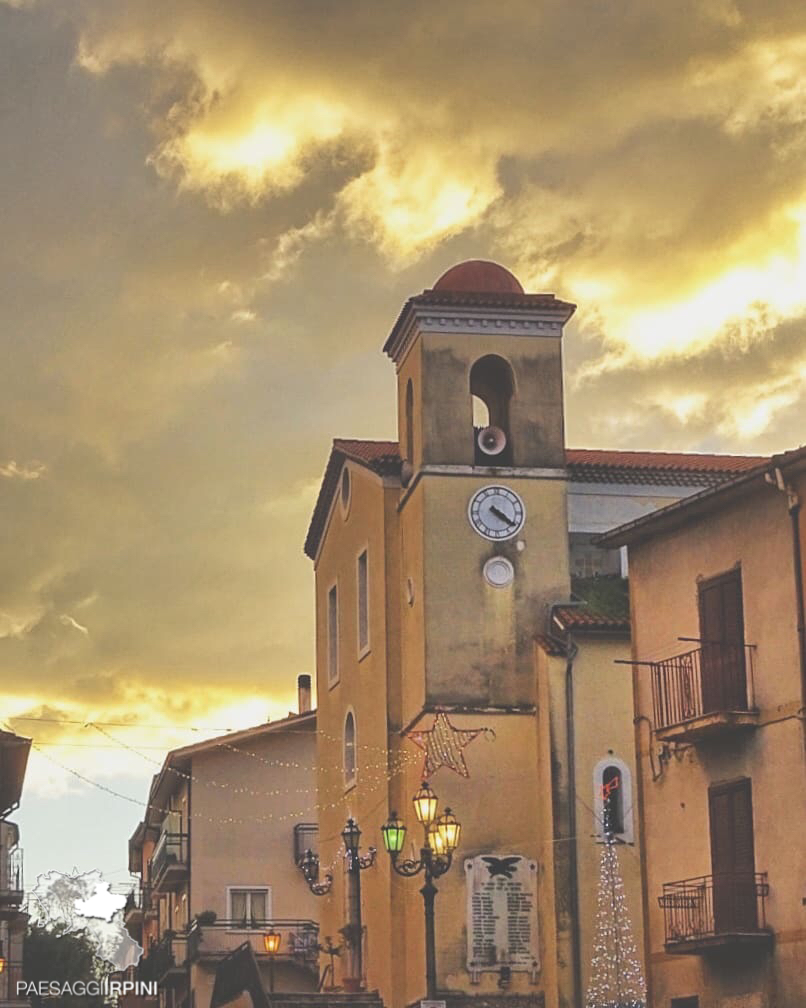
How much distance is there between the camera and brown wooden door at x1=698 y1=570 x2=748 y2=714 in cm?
2978

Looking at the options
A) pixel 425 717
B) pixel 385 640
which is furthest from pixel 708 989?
pixel 385 640

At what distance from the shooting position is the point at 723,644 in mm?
30188

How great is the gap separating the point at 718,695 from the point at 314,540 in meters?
27.6

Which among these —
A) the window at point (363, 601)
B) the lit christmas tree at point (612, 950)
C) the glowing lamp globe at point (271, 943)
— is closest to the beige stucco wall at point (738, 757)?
the lit christmas tree at point (612, 950)

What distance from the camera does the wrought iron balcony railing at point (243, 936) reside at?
192ft

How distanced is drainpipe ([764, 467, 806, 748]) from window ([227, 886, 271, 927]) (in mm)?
35178

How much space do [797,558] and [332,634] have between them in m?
26.1

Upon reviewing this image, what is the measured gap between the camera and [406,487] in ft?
151

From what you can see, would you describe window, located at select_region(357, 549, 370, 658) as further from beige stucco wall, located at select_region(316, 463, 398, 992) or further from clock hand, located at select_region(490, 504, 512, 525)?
clock hand, located at select_region(490, 504, 512, 525)

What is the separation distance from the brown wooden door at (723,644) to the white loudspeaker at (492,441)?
14.2m

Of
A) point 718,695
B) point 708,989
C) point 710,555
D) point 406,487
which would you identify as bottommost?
point 708,989

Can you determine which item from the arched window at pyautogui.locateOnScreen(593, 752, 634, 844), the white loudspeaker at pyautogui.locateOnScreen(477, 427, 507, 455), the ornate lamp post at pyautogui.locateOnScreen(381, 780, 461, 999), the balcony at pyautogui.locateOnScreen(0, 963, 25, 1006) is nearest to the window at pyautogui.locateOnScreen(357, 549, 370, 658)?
the white loudspeaker at pyautogui.locateOnScreen(477, 427, 507, 455)

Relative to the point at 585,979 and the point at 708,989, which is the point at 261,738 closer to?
the point at 585,979

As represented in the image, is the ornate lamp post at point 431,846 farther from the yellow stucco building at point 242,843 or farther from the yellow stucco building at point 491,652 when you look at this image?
the yellow stucco building at point 242,843
